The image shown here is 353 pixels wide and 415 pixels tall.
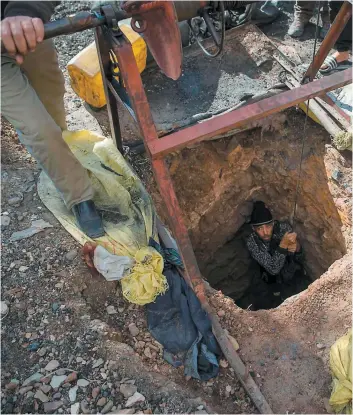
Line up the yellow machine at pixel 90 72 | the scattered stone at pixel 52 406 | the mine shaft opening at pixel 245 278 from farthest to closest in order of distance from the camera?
1. the mine shaft opening at pixel 245 278
2. the yellow machine at pixel 90 72
3. the scattered stone at pixel 52 406

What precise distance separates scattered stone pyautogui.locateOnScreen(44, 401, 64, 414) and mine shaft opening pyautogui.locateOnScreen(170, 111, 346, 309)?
2.42 m

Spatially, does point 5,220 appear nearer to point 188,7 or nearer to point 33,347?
point 33,347

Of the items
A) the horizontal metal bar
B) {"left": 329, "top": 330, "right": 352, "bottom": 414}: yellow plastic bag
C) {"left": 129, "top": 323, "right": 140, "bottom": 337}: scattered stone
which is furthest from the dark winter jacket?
{"left": 329, "top": 330, "right": 352, "bottom": 414}: yellow plastic bag

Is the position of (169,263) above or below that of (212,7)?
below

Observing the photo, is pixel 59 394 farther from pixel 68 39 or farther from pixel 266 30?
pixel 266 30

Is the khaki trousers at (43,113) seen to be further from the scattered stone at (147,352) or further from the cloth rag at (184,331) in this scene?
the scattered stone at (147,352)

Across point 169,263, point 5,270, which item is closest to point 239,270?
point 169,263

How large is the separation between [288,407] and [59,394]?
139cm

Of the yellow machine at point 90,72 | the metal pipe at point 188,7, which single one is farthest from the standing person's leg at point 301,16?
the metal pipe at point 188,7

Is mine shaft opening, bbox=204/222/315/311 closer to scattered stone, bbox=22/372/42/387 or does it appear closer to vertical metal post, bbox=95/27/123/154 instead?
vertical metal post, bbox=95/27/123/154

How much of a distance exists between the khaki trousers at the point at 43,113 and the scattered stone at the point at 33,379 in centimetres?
116

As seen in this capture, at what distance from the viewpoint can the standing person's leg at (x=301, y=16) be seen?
16.9 feet

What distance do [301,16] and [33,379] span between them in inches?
180

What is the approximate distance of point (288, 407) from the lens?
2893mm
